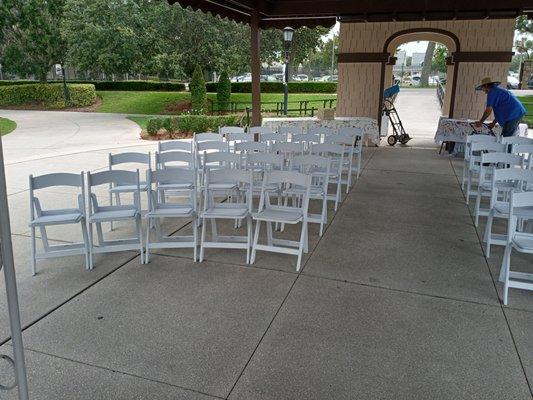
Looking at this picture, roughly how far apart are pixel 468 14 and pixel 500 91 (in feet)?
9.78

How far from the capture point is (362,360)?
9.98 ft

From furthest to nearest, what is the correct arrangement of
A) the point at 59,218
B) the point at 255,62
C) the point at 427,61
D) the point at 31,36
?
the point at 427,61 → the point at 31,36 → the point at 255,62 → the point at 59,218

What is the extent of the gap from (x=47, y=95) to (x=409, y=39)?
22767 mm

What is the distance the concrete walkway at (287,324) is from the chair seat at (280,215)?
48cm

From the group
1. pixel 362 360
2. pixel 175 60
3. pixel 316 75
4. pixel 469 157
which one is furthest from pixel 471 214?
pixel 316 75

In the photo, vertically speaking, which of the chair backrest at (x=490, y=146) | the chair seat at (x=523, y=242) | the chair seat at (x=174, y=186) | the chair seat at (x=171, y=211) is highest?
the chair backrest at (x=490, y=146)

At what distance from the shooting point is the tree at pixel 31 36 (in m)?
25.8

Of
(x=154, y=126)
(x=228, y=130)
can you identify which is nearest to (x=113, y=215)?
(x=228, y=130)

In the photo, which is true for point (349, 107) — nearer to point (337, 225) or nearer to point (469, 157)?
point (469, 157)

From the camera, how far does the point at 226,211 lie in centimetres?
480

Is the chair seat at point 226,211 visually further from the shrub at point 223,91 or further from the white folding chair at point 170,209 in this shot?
the shrub at point 223,91

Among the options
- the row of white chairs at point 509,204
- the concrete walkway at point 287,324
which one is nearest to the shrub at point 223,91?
the row of white chairs at point 509,204

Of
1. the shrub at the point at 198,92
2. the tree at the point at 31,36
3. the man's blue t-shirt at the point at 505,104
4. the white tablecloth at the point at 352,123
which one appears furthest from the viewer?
the tree at the point at 31,36

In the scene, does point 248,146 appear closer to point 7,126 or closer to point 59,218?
point 59,218
